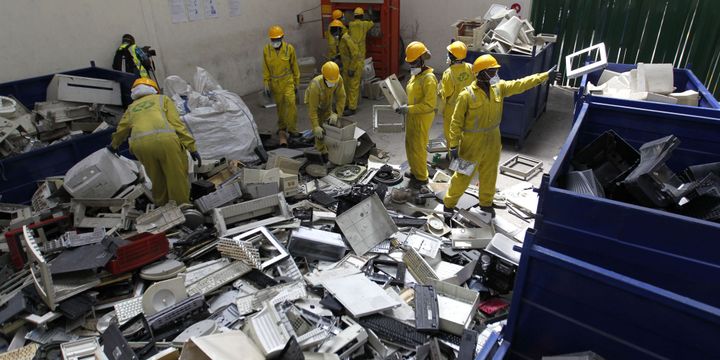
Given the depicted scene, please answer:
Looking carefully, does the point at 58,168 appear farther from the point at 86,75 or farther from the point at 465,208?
the point at 465,208

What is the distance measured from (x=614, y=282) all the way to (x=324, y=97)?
4401 mm

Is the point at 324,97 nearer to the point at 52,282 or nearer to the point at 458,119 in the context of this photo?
the point at 458,119

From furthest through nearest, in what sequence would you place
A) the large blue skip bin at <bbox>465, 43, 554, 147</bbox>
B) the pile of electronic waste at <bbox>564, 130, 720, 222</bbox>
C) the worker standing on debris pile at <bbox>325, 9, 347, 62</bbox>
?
the worker standing on debris pile at <bbox>325, 9, 347, 62</bbox> < the large blue skip bin at <bbox>465, 43, 554, 147</bbox> < the pile of electronic waste at <bbox>564, 130, 720, 222</bbox>

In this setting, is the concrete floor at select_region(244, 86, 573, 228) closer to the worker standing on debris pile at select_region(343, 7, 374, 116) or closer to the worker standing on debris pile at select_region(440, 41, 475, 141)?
the worker standing on debris pile at select_region(343, 7, 374, 116)

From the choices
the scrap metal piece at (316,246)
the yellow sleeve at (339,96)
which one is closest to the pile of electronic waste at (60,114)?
the yellow sleeve at (339,96)

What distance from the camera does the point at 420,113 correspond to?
15.5ft

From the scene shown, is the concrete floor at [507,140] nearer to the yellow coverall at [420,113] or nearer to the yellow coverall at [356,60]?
the yellow coverall at [356,60]

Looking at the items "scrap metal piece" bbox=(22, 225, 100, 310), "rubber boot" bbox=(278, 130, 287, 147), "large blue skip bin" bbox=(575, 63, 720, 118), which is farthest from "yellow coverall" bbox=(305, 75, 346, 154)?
"scrap metal piece" bbox=(22, 225, 100, 310)

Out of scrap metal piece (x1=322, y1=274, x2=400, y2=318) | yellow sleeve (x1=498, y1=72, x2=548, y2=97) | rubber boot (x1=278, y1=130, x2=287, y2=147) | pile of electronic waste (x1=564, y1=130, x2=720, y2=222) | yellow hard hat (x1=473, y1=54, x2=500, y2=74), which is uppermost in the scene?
yellow hard hat (x1=473, y1=54, x2=500, y2=74)

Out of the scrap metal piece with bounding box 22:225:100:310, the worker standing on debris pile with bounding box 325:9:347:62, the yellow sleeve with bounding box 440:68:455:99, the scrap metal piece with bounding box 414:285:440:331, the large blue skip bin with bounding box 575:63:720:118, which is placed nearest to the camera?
the scrap metal piece with bounding box 22:225:100:310

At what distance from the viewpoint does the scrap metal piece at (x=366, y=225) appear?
3809 mm

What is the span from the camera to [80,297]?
3.08m

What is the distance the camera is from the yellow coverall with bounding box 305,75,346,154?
17.6 ft

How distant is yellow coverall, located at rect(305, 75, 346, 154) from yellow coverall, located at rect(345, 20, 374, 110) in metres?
1.92
